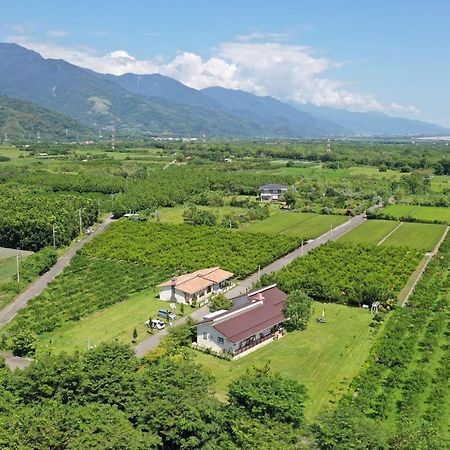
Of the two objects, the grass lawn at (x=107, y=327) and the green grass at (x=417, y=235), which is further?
the green grass at (x=417, y=235)

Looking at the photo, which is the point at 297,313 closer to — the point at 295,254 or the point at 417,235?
the point at 295,254

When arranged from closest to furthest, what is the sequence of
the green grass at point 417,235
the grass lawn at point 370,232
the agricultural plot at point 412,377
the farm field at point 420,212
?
the agricultural plot at point 412,377 < the green grass at point 417,235 < the grass lawn at point 370,232 < the farm field at point 420,212

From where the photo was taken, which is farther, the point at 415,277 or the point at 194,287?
the point at 415,277

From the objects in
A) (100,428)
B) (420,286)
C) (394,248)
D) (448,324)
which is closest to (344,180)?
(394,248)

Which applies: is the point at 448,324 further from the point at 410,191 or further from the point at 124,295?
the point at 410,191

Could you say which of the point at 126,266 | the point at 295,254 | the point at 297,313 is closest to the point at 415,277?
the point at 295,254

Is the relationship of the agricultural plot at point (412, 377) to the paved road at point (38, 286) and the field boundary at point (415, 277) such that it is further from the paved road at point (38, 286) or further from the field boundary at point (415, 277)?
the paved road at point (38, 286)

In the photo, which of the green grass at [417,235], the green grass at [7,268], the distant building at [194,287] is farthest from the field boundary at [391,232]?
the green grass at [7,268]
